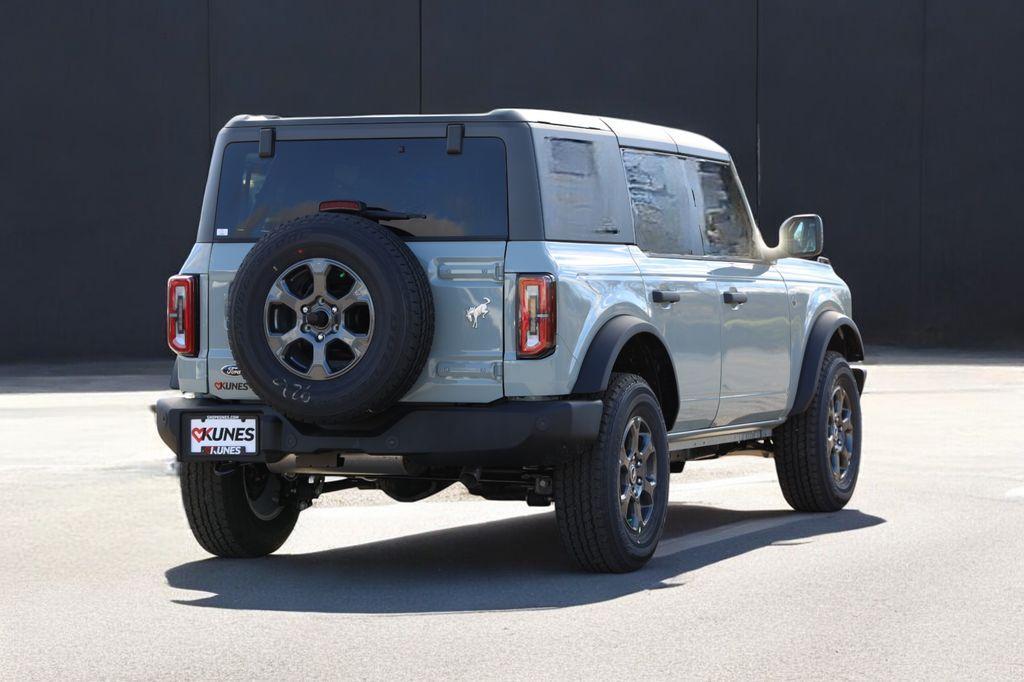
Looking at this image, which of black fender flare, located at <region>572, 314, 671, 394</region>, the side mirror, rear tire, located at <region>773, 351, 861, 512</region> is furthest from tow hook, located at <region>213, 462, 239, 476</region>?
the side mirror

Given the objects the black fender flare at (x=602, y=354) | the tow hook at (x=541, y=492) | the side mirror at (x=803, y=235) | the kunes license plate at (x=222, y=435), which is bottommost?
the tow hook at (x=541, y=492)

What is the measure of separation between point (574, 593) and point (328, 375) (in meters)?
1.38

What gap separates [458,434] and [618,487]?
815mm

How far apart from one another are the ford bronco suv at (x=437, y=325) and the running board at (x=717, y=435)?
0.36 ft

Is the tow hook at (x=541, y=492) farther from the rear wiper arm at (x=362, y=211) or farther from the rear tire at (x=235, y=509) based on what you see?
the rear tire at (x=235, y=509)

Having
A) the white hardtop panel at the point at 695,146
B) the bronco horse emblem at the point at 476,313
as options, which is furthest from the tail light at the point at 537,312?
the white hardtop panel at the point at 695,146

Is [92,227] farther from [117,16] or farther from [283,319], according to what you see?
[283,319]

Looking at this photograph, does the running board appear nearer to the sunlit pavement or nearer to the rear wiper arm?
the sunlit pavement

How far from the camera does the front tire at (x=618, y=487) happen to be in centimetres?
766

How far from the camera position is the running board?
890 cm

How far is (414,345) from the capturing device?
290 inches

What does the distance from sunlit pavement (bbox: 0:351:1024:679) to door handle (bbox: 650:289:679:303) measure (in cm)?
124

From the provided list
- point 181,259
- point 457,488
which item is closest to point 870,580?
point 457,488

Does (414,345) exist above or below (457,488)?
above
